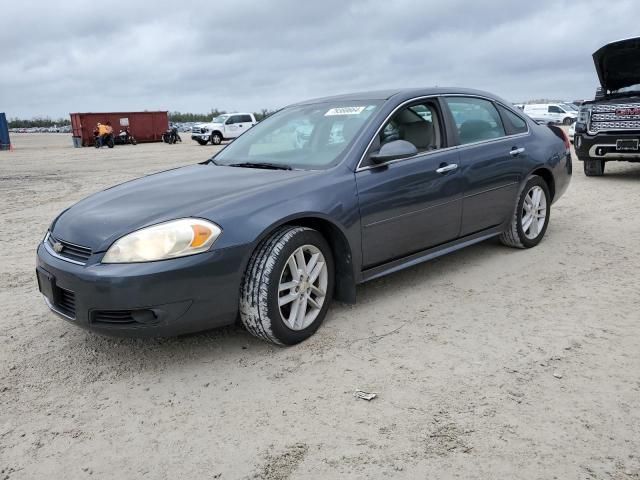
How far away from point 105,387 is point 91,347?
556 millimetres

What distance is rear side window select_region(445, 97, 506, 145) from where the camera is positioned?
4.46 metres

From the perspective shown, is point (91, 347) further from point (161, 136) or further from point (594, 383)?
point (161, 136)

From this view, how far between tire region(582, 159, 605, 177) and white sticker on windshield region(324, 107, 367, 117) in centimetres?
743

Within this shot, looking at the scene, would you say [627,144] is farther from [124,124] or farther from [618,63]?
[124,124]

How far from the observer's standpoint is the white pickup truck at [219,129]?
3084cm

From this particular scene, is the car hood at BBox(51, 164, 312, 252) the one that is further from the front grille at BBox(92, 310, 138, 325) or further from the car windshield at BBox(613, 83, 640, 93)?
the car windshield at BBox(613, 83, 640, 93)

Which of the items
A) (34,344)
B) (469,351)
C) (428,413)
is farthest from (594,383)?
(34,344)

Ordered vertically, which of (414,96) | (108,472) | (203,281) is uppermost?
(414,96)

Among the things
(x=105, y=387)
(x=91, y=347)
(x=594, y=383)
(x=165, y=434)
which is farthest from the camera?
(x=91, y=347)

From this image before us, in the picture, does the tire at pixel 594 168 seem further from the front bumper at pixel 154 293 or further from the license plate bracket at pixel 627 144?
the front bumper at pixel 154 293

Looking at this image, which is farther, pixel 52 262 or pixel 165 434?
pixel 52 262

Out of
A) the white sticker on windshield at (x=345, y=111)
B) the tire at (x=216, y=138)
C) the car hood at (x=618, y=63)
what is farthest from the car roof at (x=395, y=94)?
the tire at (x=216, y=138)

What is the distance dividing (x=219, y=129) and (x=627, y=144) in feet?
82.0

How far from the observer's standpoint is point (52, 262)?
3.13 m
